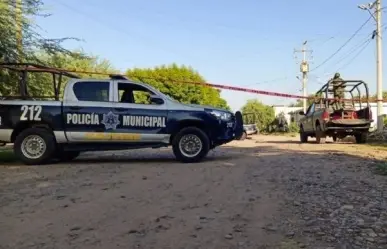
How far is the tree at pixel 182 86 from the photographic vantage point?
45.2 meters

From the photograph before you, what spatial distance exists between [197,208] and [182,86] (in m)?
41.0

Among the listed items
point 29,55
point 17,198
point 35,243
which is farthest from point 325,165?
point 29,55

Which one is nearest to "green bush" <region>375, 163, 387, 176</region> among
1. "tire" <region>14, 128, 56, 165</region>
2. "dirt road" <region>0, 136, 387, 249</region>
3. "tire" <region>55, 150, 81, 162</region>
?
"dirt road" <region>0, 136, 387, 249</region>

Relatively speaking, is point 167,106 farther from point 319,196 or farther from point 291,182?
point 319,196

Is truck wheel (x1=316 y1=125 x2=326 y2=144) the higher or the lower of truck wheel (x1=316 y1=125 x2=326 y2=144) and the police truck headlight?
the lower

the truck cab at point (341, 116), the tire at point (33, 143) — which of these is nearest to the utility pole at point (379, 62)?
the truck cab at point (341, 116)

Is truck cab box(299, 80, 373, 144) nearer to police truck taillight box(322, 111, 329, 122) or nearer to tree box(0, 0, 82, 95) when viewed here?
police truck taillight box(322, 111, 329, 122)

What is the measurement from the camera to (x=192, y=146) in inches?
423

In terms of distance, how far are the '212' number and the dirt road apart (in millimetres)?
1601

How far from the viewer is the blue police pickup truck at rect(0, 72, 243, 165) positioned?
34.7ft

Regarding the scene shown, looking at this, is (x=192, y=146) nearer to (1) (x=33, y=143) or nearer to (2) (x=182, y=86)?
(1) (x=33, y=143)

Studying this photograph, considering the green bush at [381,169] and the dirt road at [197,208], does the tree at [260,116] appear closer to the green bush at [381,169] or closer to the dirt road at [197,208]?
the green bush at [381,169]

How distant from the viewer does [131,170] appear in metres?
9.29

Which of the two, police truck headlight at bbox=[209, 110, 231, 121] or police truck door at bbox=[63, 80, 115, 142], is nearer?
police truck door at bbox=[63, 80, 115, 142]
